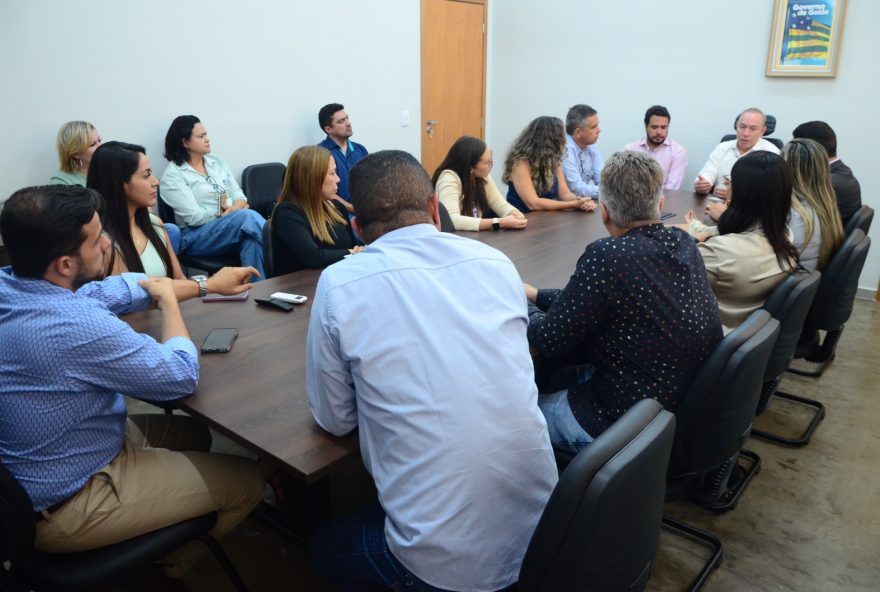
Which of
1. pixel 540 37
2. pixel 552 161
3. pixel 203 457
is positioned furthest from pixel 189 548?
pixel 540 37

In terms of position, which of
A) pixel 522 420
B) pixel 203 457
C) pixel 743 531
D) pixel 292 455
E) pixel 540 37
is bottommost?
pixel 743 531

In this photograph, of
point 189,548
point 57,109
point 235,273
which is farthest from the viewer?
point 57,109

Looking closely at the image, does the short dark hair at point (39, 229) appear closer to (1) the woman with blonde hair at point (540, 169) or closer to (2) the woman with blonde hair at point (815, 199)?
(2) the woman with blonde hair at point (815, 199)

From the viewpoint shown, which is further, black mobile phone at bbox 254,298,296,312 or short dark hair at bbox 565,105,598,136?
short dark hair at bbox 565,105,598,136

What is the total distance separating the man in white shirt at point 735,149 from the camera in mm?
4184

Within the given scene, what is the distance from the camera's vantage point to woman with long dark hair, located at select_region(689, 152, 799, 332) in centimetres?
218

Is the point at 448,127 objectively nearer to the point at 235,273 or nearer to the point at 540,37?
the point at 540,37

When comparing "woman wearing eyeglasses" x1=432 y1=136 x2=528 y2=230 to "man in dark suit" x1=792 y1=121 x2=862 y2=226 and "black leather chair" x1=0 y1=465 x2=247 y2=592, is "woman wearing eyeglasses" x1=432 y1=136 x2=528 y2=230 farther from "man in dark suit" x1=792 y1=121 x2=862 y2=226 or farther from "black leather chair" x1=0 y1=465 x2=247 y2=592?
"black leather chair" x1=0 y1=465 x2=247 y2=592

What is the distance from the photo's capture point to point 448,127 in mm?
6344

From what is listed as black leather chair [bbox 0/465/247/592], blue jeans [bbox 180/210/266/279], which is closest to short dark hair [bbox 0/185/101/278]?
black leather chair [bbox 0/465/247/592]

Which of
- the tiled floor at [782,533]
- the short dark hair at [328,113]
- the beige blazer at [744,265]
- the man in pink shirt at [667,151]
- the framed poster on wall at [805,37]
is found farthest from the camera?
the man in pink shirt at [667,151]

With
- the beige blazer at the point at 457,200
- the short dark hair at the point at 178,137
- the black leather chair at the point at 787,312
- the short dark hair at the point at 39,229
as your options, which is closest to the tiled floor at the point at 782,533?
the black leather chair at the point at 787,312

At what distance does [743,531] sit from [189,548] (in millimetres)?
1832

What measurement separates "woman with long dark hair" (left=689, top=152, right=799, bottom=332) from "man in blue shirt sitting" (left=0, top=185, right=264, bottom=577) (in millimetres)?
1749
